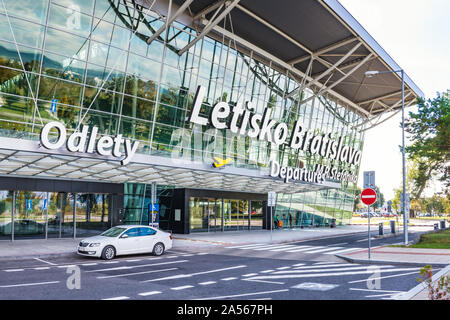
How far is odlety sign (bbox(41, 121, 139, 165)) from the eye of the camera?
16016mm

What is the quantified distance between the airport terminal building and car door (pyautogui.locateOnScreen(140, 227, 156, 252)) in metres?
4.00

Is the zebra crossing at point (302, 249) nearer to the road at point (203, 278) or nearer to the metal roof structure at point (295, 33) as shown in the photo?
the road at point (203, 278)

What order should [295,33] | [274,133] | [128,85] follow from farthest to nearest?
[274,133] → [295,33] → [128,85]

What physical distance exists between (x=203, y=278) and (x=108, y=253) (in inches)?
233

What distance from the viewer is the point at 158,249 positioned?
56.4 feet

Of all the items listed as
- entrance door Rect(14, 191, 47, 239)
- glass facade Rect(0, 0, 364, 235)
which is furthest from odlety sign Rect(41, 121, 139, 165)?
entrance door Rect(14, 191, 47, 239)

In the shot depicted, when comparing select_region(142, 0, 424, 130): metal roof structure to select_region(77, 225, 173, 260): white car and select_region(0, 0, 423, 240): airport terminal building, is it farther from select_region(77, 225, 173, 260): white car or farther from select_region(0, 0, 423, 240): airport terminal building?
select_region(77, 225, 173, 260): white car

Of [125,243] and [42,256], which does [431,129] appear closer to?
[125,243]

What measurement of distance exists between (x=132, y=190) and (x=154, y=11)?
12815 mm

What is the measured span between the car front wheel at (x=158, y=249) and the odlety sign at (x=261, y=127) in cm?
912

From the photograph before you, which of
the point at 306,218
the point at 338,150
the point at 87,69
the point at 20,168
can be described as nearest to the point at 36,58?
the point at 87,69

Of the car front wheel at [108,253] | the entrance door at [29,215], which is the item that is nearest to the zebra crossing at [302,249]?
the car front wheel at [108,253]

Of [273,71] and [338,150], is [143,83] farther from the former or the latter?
[338,150]

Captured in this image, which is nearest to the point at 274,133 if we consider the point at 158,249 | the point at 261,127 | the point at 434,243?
the point at 261,127
